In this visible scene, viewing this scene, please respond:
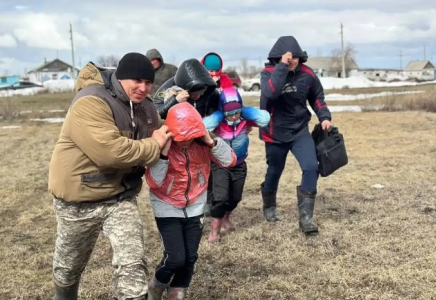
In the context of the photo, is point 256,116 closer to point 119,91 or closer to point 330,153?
point 330,153

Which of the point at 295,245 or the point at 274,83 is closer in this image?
the point at 295,245

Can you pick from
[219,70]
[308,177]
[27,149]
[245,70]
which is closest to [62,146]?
[219,70]

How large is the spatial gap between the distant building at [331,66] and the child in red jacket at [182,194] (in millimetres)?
93962

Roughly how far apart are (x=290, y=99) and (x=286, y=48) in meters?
0.53

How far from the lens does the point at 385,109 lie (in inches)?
813

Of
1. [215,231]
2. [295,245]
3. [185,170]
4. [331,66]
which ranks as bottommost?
[295,245]

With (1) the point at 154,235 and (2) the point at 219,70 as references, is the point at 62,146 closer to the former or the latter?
(2) the point at 219,70

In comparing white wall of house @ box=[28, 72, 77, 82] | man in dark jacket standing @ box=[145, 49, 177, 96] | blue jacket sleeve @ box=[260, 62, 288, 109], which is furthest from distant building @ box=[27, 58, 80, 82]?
blue jacket sleeve @ box=[260, 62, 288, 109]

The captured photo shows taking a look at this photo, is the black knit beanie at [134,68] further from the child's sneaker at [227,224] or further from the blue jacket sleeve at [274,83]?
the child's sneaker at [227,224]

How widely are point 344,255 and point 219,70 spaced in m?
2.03

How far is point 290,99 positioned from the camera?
5.48m

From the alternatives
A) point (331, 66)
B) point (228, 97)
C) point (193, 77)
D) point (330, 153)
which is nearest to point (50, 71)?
point (331, 66)

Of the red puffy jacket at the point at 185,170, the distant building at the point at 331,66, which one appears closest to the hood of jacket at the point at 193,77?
the red puffy jacket at the point at 185,170

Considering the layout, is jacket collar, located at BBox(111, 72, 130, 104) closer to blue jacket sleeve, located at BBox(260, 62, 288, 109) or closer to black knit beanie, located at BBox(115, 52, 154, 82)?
black knit beanie, located at BBox(115, 52, 154, 82)
